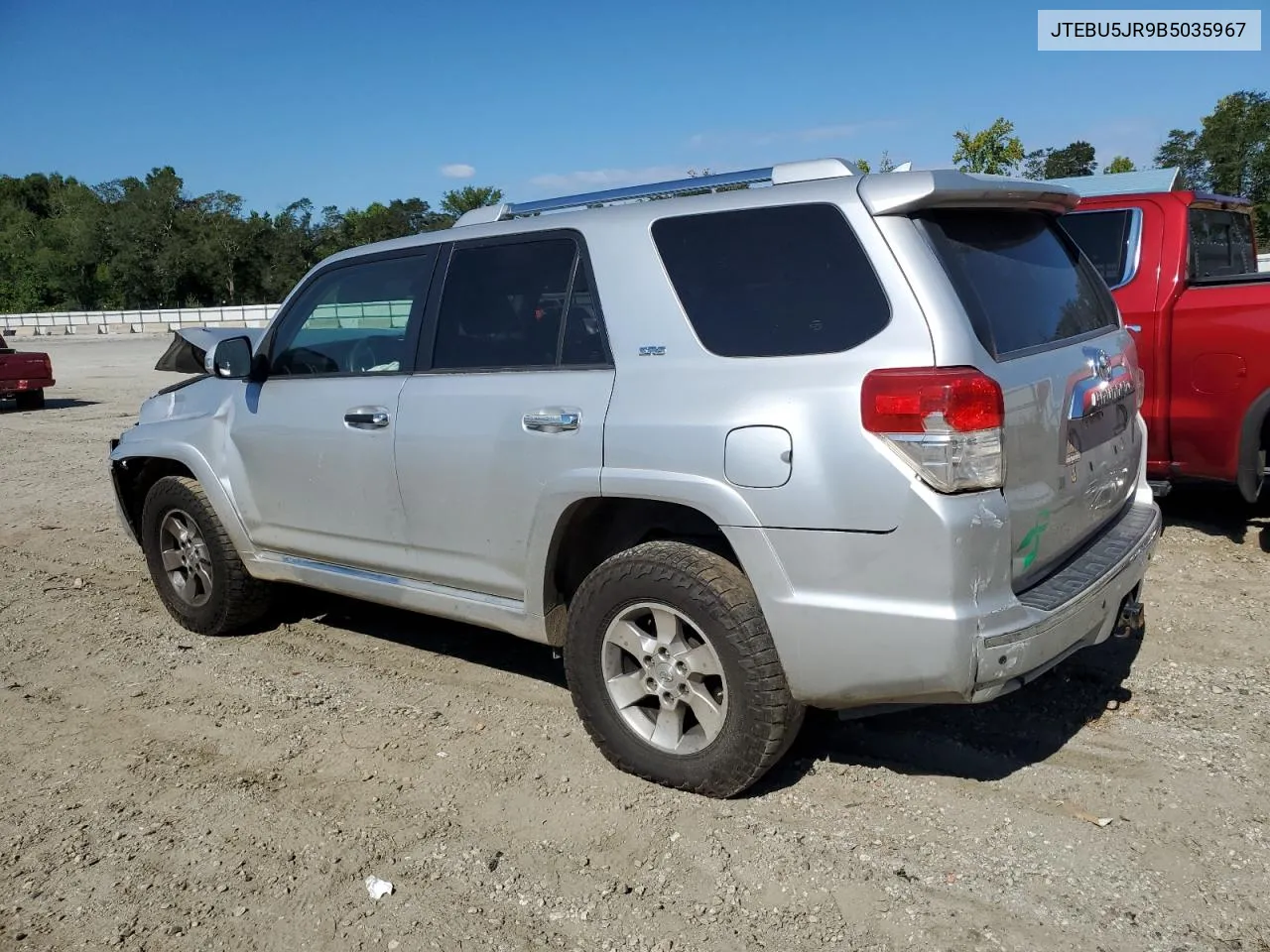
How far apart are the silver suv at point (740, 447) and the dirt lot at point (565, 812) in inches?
15.3

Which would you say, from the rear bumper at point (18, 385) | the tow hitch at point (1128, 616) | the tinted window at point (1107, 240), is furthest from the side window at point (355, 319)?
the rear bumper at point (18, 385)

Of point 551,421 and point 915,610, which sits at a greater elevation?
point 551,421

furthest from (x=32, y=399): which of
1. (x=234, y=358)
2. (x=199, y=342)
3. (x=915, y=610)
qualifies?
(x=915, y=610)

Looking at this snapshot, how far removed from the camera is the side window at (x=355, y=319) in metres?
4.26

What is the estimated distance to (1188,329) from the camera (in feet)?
19.3

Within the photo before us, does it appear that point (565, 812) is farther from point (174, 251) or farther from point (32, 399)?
point (174, 251)

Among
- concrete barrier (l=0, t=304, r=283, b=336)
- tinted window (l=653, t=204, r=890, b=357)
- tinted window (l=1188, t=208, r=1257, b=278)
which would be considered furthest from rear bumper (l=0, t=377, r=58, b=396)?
concrete barrier (l=0, t=304, r=283, b=336)

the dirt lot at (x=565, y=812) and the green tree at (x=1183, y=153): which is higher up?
the green tree at (x=1183, y=153)

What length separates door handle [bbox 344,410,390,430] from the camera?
4117mm

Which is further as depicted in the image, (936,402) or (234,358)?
(234,358)

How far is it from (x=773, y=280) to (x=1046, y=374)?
0.87 meters

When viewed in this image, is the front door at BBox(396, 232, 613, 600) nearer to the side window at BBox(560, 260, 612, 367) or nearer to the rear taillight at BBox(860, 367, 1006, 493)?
the side window at BBox(560, 260, 612, 367)

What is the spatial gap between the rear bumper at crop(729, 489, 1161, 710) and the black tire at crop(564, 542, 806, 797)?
3.5 inches

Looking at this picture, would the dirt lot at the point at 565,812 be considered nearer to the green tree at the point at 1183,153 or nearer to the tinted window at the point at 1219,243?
the tinted window at the point at 1219,243
